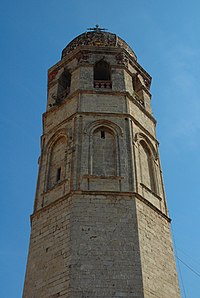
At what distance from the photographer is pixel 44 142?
16.6 meters

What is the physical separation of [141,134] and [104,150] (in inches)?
85.7

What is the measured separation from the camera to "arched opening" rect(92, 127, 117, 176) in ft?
46.4

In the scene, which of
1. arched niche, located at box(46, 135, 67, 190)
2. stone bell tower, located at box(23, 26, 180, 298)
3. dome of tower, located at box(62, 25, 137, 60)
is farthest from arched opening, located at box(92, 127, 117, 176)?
dome of tower, located at box(62, 25, 137, 60)

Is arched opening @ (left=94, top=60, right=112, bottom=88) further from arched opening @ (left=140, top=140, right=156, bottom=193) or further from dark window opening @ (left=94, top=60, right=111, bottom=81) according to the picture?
arched opening @ (left=140, top=140, right=156, bottom=193)

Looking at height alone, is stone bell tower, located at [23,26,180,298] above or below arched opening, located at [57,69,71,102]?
below

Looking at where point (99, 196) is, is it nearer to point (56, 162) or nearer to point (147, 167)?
point (56, 162)

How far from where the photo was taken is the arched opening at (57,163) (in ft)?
47.9

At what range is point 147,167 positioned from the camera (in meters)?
15.6

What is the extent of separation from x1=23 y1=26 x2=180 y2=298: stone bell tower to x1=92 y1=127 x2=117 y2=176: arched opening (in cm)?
4

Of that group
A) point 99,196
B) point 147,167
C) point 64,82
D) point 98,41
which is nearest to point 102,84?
point 64,82

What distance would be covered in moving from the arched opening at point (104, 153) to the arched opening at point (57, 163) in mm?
1200

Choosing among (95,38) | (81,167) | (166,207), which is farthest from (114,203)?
(95,38)

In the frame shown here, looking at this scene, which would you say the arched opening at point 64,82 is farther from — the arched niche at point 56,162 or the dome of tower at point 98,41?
the arched niche at point 56,162

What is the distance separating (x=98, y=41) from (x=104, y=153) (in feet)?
26.8
